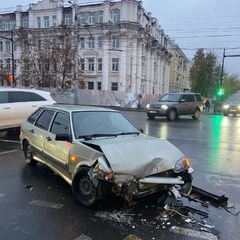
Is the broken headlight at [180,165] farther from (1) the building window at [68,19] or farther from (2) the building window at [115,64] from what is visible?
(1) the building window at [68,19]

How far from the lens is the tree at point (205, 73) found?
51.7 meters

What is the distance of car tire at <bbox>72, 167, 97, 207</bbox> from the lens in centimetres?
389

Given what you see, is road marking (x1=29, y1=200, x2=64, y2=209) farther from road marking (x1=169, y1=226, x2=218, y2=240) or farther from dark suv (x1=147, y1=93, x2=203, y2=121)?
dark suv (x1=147, y1=93, x2=203, y2=121)

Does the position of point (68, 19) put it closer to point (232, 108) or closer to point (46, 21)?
point (46, 21)

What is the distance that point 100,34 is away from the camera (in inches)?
1790

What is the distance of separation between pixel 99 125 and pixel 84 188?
1289 mm

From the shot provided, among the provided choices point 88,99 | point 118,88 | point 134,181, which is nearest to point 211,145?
point 134,181

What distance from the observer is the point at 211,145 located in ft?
30.2

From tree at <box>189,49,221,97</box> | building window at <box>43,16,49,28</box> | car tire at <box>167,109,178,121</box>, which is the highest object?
building window at <box>43,16,49,28</box>

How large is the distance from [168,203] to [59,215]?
167cm

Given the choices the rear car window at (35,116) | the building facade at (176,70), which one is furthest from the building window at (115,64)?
the rear car window at (35,116)

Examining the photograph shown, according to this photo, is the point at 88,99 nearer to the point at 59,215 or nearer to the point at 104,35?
the point at 104,35

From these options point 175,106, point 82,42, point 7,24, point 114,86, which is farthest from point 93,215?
point 7,24

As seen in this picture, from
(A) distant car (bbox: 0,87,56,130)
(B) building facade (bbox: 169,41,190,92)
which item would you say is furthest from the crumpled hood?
(B) building facade (bbox: 169,41,190,92)
